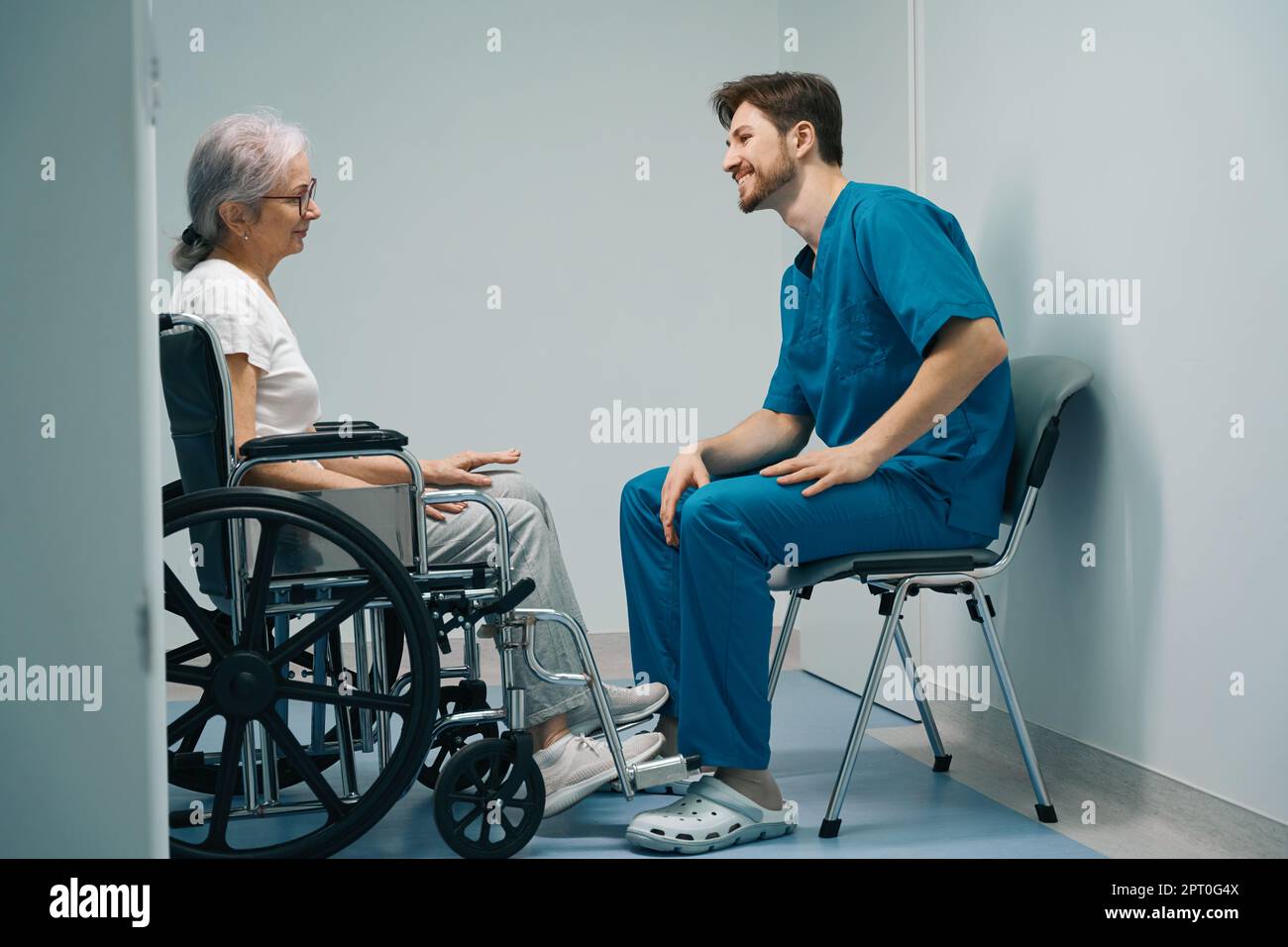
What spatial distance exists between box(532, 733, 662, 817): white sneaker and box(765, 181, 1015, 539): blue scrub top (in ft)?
2.07

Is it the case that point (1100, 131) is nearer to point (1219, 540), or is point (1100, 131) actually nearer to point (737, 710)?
point (1219, 540)

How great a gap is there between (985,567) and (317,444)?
1005mm

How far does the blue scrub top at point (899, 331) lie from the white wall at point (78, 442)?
123 cm

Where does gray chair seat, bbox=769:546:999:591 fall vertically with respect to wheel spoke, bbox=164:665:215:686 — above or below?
above

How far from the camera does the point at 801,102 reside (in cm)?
204

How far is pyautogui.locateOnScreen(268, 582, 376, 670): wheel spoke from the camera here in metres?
1.56

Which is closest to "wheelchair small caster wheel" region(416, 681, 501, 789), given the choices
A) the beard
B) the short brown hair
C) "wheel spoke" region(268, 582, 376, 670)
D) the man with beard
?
"wheel spoke" region(268, 582, 376, 670)

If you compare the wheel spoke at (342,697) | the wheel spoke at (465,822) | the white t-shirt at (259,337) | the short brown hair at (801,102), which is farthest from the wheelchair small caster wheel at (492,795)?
the short brown hair at (801,102)

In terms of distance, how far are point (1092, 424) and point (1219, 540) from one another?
37 centimetres

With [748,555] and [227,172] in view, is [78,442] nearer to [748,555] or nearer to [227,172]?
[748,555]

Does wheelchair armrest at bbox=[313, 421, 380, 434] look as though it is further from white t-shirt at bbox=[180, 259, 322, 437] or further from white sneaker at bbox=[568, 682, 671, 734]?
white sneaker at bbox=[568, 682, 671, 734]

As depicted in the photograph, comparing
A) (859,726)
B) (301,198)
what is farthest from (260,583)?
(859,726)

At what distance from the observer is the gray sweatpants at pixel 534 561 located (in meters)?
1.82

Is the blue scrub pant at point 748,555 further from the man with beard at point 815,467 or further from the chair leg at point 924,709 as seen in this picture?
the chair leg at point 924,709
